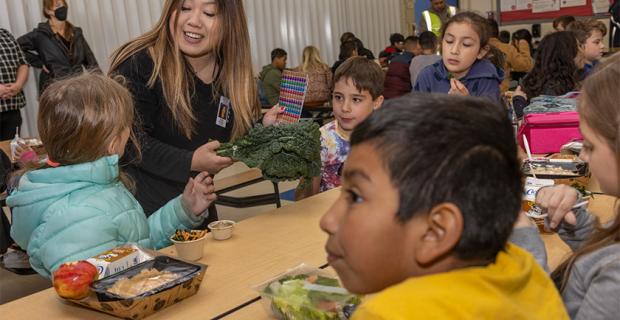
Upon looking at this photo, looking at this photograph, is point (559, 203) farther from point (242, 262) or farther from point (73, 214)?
point (73, 214)

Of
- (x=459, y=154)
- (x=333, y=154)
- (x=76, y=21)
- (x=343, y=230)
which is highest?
(x=76, y=21)

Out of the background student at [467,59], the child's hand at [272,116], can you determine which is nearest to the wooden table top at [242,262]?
the child's hand at [272,116]

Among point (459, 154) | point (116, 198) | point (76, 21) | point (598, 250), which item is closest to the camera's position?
point (459, 154)

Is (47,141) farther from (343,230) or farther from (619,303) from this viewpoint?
(619,303)

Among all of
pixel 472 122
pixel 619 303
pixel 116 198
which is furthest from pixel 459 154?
pixel 116 198

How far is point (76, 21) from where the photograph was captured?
700 cm

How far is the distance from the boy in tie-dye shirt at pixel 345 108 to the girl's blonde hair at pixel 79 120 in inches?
46.9

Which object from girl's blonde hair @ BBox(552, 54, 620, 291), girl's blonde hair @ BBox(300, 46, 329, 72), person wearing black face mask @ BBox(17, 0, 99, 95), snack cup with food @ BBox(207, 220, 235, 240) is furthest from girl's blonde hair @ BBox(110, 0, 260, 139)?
girl's blonde hair @ BBox(300, 46, 329, 72)

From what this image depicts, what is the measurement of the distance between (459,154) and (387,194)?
11cm

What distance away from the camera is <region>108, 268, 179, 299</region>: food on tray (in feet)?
4.63

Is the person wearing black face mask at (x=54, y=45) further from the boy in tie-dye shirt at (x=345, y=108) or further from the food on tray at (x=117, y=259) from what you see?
the food on tray at (x=117, y=259)

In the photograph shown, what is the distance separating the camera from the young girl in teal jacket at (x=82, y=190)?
5.26 feet

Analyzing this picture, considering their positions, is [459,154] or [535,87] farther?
[535,87]

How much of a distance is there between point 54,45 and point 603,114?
5.75 m
